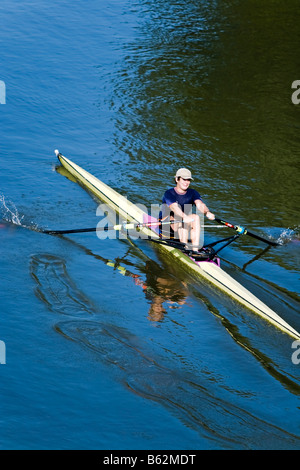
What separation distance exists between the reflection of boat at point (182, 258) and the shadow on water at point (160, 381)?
1.75 m

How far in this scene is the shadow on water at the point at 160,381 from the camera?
733cm

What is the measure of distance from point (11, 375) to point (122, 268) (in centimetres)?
365

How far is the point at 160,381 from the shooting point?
8102 millimetres

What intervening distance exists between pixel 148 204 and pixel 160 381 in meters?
6.02

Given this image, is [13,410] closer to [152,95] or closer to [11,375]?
[11,375]

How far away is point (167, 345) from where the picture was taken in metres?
8.97

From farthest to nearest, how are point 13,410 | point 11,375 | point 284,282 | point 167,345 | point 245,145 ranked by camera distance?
point 245,145, point 284,282, point 167,345, point 11,375, point 13,410
